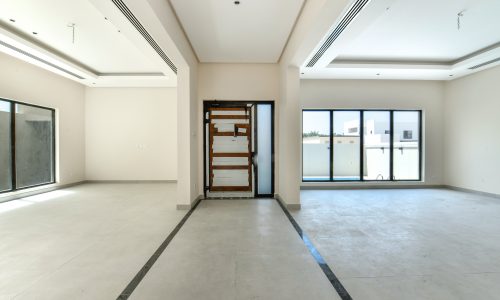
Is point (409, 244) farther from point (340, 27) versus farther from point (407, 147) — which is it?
point (407, 147)

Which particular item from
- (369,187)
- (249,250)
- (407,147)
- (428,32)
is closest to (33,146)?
(249,250)

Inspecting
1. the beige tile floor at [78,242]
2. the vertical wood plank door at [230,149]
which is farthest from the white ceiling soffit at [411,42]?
the beige tile floor at [78,242]

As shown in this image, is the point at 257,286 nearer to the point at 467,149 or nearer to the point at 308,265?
the point at 308,265

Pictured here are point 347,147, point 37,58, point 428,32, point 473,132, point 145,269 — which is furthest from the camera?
point 347,147

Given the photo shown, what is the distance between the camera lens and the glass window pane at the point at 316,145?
784 cm

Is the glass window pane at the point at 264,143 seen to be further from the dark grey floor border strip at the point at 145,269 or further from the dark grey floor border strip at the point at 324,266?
the dark grey floor border strip at the point at 145,269

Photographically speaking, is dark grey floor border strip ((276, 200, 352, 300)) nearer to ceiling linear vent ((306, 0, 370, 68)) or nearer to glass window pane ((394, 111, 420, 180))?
ceiling linear vent ((306, 0, 370, 68))

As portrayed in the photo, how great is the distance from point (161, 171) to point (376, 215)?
7029 mm

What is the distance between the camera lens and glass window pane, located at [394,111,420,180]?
7.96 metres

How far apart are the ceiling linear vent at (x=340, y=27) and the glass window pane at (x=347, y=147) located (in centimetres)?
274

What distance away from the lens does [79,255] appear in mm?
3018

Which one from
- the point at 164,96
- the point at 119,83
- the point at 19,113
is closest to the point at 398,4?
the point at 164,96

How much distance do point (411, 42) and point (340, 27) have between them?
2496 mm

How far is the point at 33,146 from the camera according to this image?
6953 mm
